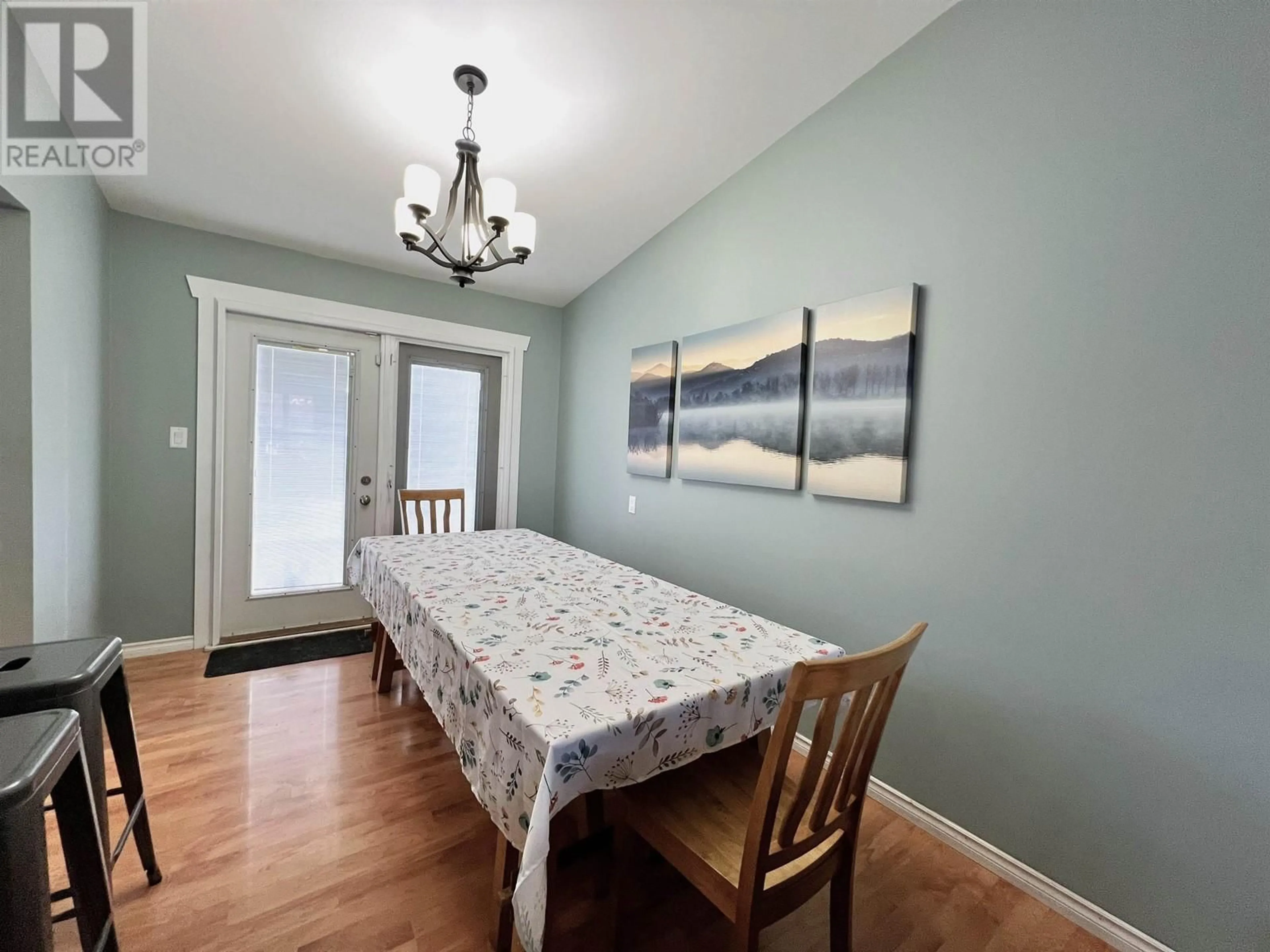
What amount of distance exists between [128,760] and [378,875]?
745 mm

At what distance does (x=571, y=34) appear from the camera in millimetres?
1637

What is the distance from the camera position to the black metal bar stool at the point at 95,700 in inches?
39.8

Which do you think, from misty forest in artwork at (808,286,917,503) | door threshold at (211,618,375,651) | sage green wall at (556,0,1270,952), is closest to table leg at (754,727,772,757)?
sage green wall at (556,0,1270,952)

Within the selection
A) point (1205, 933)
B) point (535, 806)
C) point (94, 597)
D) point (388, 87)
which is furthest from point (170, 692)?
point (1205, 933)

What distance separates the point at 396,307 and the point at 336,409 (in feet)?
2.61

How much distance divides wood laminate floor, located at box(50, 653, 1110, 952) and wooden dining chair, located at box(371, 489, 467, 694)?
41 cm

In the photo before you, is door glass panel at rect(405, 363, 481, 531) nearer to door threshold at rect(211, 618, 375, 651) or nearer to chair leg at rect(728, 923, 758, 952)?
door threshold at rect(211, 618, 375, 651)

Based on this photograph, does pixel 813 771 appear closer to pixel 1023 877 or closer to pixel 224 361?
pixel 1023 877

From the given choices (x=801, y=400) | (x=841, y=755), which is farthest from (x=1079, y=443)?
(x=841, y=755)

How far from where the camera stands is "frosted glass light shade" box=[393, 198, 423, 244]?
1.55 m

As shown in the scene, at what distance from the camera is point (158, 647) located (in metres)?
2.65

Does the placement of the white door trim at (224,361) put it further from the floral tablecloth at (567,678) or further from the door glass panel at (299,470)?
the floral tablecloth at (567,678)

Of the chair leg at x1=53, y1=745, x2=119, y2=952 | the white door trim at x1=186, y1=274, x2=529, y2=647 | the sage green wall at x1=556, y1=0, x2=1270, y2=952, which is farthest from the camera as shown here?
the white door trim at x1=186, y1=274, x2=529, y2=647

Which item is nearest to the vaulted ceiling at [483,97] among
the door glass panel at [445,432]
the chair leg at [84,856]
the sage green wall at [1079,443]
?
the sage green wall at [1079,443]
